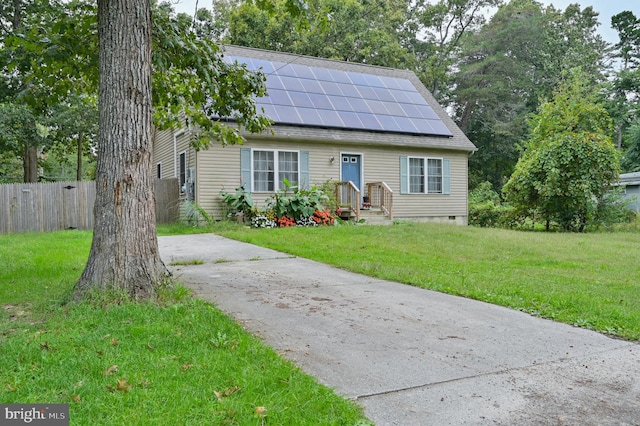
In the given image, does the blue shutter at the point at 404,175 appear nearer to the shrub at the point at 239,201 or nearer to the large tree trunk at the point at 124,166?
the shrub at the point at 239,201

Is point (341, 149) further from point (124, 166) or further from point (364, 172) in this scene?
point (124, 166)

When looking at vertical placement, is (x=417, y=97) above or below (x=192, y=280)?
above

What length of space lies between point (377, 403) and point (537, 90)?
3099 centimetres

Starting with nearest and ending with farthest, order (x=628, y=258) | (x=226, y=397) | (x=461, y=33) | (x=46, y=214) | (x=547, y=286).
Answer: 1. (x=226, y=397)
2. (x=547, y=286)
3. (x=628, y=258)
4. (x=46, y=214)
5. (x=461, y=33)

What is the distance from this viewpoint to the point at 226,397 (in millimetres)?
2473

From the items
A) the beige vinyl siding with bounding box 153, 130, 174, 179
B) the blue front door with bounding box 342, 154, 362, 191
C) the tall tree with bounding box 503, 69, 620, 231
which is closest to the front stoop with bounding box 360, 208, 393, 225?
the blue front door with bounding box 342, 154, 362, 191

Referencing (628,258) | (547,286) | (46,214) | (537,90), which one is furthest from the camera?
(537,90)

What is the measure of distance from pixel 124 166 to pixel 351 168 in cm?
1132

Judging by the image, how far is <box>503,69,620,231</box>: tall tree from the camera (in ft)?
46.0

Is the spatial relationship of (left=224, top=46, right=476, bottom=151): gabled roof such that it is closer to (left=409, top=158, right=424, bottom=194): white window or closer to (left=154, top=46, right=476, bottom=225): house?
(left=154, top=46, right=476, bottom=225): house

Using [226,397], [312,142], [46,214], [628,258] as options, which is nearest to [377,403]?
[226,397]

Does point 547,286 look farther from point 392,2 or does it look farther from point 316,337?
point 392,2

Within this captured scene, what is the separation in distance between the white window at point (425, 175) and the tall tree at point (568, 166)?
92.4 inches
